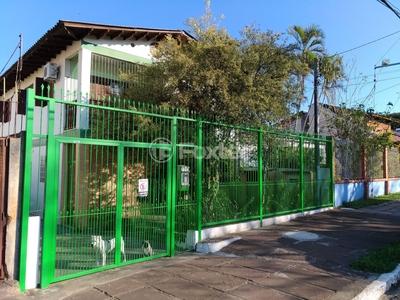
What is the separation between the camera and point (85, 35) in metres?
9.95

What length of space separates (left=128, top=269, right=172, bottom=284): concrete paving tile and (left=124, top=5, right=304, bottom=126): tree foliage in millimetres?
3981

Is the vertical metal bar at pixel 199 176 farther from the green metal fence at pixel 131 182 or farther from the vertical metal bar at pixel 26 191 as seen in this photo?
the vertical metal bar at pixel 26 191

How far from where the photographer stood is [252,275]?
491 cm

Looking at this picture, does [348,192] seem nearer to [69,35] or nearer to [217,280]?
[217,280]

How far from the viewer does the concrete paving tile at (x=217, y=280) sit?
4477 millimetres

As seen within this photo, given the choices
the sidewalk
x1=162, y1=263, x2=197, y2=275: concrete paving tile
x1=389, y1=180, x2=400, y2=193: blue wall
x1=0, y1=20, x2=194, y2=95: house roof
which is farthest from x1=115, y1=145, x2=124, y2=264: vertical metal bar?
x1=389, y1=180, x2=400, y2=193: blue wall

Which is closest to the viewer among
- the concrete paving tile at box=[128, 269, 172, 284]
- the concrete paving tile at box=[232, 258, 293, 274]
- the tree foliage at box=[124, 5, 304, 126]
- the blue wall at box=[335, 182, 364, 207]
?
the concrete paving tile at box=[128, 269, 172, 284]

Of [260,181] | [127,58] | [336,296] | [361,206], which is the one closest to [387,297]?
[336,296]

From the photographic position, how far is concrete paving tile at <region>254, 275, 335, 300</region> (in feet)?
13.8

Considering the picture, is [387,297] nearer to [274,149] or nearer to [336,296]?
[336,296]

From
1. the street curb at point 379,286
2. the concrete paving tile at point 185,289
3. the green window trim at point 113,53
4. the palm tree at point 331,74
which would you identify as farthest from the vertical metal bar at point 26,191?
the palm tree at point 331,74

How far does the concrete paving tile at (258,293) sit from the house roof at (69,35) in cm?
858

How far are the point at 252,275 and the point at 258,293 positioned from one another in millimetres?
637

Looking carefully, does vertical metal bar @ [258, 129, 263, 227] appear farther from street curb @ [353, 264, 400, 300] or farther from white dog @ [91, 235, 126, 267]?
white dog @ [91, 235, 126, 267]
